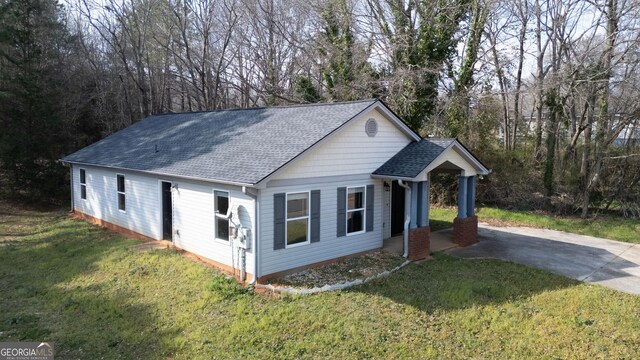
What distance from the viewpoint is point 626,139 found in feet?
60.0

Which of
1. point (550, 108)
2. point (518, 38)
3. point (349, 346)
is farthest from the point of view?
point (518, 38)

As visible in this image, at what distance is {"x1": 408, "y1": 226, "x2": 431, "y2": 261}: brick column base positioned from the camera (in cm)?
1149

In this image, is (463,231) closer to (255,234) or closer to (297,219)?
(297,219)

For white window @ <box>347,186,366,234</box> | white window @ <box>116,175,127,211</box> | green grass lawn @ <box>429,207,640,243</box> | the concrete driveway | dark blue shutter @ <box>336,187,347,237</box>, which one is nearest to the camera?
the concrete driveway

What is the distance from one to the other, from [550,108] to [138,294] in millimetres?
19114

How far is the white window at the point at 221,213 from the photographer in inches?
410

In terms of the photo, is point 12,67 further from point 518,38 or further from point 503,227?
point 518,38

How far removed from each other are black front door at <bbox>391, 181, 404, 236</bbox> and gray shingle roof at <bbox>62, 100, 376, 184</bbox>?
3.80 meters

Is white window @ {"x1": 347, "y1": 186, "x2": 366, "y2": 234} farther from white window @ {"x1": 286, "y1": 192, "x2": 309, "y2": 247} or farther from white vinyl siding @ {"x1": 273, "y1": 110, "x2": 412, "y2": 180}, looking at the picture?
white window @ {"x1": 286, "y1": 192, "x2": 309, "y2": 247}

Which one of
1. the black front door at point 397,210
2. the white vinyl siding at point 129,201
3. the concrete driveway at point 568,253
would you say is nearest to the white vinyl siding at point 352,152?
the black front door at point 397,210

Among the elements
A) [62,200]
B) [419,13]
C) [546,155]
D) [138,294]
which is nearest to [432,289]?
[138,294]

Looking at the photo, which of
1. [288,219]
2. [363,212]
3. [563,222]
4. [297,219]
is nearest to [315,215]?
[297,219]

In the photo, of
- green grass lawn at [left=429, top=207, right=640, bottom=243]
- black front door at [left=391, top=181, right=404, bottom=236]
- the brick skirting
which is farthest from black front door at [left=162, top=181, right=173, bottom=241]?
green grass lawn at [left=429, top=207, right=640, bottom=243]
